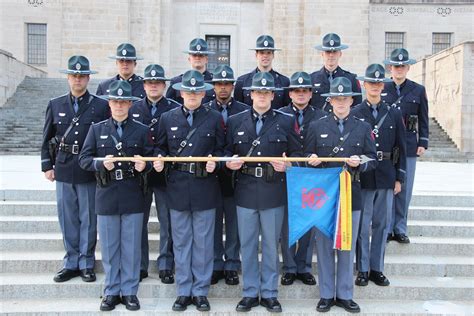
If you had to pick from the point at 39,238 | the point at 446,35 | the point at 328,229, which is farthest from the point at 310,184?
the point at 446,35

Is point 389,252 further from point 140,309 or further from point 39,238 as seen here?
point 39,238

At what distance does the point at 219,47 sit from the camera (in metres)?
26.2

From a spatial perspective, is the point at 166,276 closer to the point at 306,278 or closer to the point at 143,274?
the point at 143,274

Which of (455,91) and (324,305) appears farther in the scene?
(455,91)

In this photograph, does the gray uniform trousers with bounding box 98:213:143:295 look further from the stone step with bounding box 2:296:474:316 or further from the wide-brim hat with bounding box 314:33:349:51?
the wide-brim hat with bounding box 314:33:349:51

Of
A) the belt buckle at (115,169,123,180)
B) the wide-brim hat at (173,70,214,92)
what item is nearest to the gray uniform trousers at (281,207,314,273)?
the wide-brim hat at (173,70,214,92)

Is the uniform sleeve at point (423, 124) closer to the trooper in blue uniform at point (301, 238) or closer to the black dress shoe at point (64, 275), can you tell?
the trooper in blue uniform at point (301, 238)

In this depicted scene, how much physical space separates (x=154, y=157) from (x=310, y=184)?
64.2 inches

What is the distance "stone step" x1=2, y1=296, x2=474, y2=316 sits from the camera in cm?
516

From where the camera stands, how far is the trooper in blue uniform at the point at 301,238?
564 cm

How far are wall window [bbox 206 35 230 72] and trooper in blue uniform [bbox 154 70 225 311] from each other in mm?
21172

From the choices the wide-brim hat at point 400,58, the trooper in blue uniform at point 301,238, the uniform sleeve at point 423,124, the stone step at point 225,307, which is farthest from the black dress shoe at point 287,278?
the wide-brim hat at point 400,58

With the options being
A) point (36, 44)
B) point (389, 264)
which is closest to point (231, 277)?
point (389, 264)

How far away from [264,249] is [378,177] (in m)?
1.54
